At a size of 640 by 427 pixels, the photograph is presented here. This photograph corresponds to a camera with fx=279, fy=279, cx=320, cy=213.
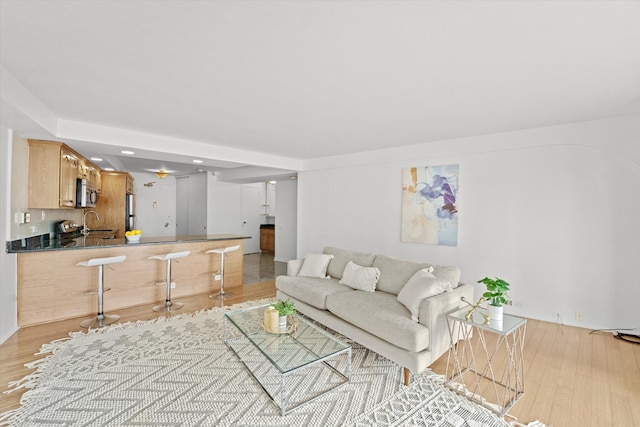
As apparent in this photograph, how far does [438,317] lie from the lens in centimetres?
241

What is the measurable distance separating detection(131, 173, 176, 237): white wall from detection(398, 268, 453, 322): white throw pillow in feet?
27.0

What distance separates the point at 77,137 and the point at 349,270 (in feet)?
12.4

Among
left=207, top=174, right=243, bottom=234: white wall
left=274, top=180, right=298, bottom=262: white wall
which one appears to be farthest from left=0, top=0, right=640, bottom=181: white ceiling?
left=207, top=174, right=243, bottom=234: white wall

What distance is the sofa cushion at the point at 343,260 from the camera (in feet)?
12.3

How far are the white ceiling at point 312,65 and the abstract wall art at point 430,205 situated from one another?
0.83 meters

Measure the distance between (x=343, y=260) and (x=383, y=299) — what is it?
108cm

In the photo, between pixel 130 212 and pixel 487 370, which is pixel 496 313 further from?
pixel 130 212

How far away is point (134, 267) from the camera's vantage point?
164 inches

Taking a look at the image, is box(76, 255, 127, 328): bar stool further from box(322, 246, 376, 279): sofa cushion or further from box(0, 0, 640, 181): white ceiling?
box(322, 246, 376, 279): sofa cushion

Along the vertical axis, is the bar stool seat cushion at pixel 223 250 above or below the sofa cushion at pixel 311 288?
above

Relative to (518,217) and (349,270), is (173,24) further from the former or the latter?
(518,217)

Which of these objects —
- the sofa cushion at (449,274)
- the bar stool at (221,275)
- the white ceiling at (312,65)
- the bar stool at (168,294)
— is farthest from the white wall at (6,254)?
the sofa cushion at (449,274)

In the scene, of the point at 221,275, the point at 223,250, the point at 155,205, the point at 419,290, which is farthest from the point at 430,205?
the point at 155,205

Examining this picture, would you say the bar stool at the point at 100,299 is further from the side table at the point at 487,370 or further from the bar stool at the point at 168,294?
the side table at the point at 487,370
